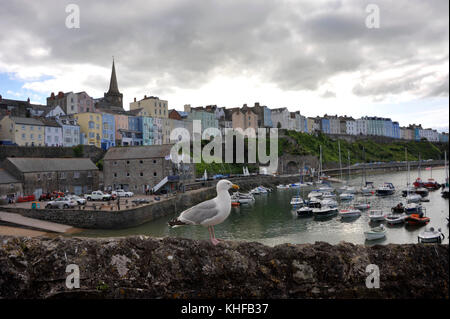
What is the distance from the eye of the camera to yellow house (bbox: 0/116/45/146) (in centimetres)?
4891

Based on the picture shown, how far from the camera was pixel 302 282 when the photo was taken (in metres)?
5.65

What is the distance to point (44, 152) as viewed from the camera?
47.6 metres

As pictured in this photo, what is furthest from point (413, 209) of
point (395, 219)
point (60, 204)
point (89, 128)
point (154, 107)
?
point (154, 107)

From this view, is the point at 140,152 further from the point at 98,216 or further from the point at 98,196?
the point at 98,216

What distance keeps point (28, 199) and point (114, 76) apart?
207 feet

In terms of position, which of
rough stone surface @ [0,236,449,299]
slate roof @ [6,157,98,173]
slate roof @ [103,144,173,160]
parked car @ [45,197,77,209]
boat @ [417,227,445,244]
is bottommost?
boat @ [417,227,445,244]

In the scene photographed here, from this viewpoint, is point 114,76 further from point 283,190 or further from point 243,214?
point 243,214

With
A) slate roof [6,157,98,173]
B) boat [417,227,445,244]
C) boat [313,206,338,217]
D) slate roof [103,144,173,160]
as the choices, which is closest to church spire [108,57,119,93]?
slate roof [6,157,98,173]

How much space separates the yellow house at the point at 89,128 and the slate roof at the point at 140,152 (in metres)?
19.1

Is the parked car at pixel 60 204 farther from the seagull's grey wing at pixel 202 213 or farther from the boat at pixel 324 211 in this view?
the seagull's grey wing at pixel 202 213

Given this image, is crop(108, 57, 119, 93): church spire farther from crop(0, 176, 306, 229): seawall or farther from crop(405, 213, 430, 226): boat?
crop(405, 213, 430, 226): boat

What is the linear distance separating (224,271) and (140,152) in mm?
39177

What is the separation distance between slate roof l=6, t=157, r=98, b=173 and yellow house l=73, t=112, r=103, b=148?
16.8 metres
